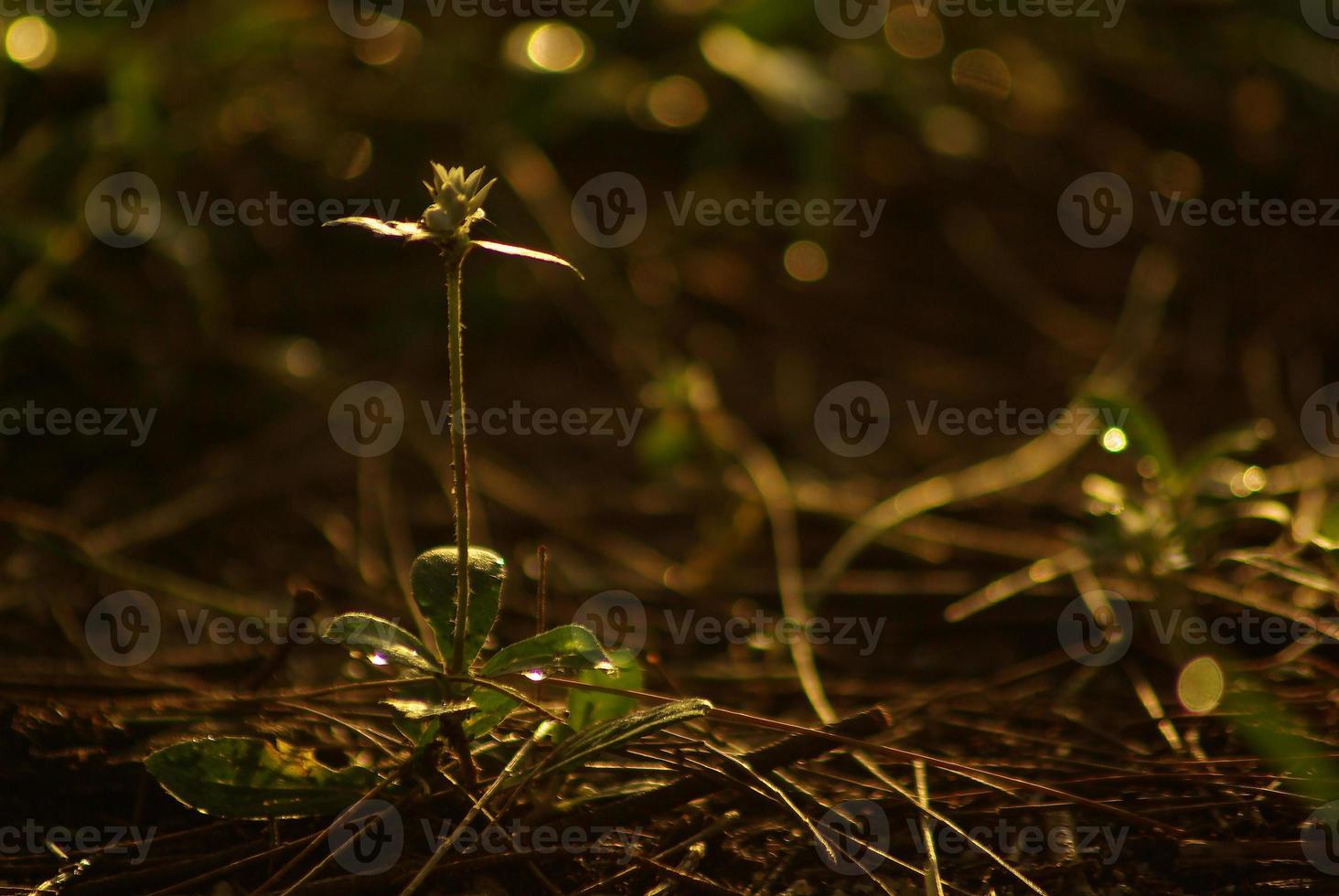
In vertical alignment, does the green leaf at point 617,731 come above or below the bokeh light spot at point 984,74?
below

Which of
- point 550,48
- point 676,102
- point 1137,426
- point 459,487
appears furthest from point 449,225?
point 676,102

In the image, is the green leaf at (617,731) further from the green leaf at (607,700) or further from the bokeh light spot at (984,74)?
the bokeh light spot at (984,74)

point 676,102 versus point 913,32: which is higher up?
point 913,32

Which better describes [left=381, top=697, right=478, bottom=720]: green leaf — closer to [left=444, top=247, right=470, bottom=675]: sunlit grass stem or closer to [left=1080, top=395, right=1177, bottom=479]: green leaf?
[left=444, top=247, right=470, bottom=675]: sunlit grass stem

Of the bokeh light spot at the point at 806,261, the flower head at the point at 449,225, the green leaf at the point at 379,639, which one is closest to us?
the flower head at the point at 449,225

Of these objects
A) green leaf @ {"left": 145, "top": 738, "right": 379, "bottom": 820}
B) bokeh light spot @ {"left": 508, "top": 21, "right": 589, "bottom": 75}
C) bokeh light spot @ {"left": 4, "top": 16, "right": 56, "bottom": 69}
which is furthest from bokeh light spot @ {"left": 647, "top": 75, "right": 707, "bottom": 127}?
green leaf @ {"left": 145, "top": 738, "right": 379, "bottom": 820}

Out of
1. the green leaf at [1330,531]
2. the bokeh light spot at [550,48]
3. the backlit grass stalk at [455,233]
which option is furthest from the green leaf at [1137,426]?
the bokeh light spot at [550,48]

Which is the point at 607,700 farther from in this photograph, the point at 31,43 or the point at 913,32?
the point at 913,32
